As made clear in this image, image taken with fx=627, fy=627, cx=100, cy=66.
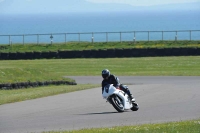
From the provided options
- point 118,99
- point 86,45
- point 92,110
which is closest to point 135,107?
point 118,99

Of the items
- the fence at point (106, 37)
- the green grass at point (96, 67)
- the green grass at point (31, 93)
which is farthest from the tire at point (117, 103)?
the fence at point (106, 37)

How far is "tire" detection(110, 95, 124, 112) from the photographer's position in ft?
62.8

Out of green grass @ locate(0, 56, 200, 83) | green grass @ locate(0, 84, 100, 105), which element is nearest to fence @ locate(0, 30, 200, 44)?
green grass @ locate(0, 56, 200, 83)

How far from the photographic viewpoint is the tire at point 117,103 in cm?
1916

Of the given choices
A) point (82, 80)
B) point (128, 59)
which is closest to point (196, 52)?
point (128, 59)

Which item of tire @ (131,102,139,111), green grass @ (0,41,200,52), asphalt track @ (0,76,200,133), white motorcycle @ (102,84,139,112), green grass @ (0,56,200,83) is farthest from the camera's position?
green grass @ (0,41,200,52)

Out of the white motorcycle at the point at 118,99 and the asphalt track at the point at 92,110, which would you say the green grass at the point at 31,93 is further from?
the white motorcycle at the point at 118,99

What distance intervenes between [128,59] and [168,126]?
1389 inches

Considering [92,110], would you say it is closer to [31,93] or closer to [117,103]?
[117,103]

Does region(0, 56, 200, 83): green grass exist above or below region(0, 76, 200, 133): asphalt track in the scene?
below

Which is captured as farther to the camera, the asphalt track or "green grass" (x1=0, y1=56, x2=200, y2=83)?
"green grass" (x1=0, y1=56, x2=200, y2=83)

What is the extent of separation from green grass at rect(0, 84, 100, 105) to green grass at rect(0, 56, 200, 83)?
1312mm

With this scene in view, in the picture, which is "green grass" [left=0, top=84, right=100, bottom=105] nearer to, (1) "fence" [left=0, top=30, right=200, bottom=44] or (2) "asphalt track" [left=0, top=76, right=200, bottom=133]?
(2) "asphalt track" [left=0, top=76, right=200, bottom=133]

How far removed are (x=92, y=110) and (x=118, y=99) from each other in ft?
3.58
